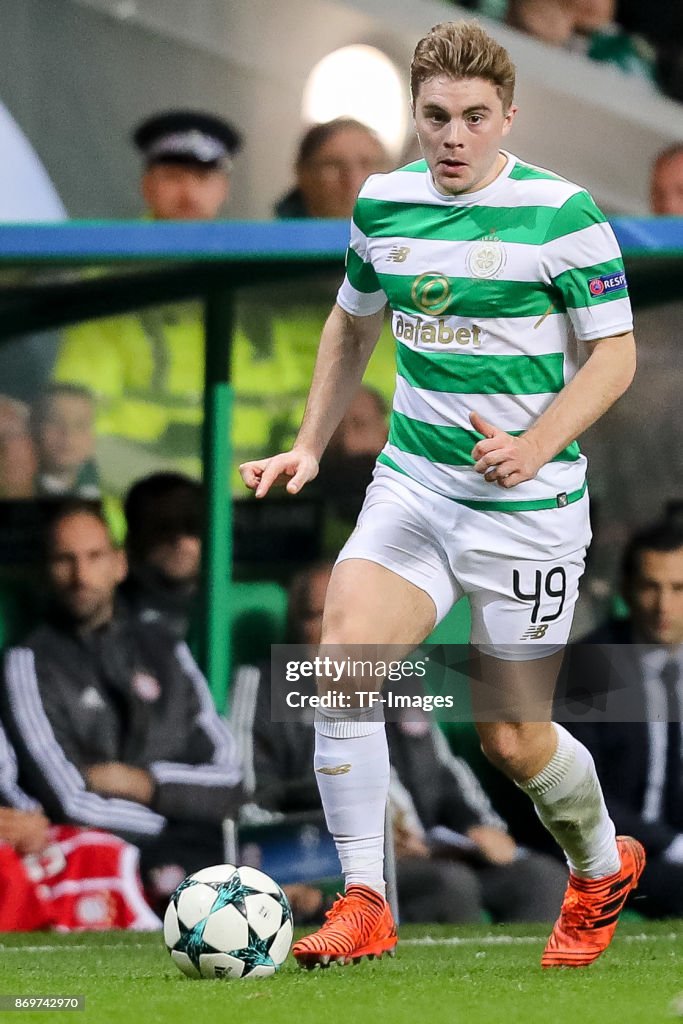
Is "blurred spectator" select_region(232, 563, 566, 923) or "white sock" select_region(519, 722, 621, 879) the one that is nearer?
"white sock" select_region(519, 722, 621, 879)

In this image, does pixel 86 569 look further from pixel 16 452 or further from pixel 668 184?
pixel 668 184

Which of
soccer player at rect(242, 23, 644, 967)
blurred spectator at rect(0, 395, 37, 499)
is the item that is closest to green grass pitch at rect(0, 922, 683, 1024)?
soccer player at rect(242, 23, 644, 967)

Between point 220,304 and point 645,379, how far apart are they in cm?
152

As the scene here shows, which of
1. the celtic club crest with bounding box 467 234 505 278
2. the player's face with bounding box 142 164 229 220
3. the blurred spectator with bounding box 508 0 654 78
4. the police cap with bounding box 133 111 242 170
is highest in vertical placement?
the blurred spectator with bounding box 508 0 654 78

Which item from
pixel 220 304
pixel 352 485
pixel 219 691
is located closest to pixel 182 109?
pixel 220 304

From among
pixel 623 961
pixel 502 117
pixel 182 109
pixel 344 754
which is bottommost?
pixel 623 961

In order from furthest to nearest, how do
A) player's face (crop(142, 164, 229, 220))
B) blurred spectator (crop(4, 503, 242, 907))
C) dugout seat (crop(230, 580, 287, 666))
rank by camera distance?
player's face (crop(142, 164, 229, 220)) → dugout seat (crop(230, 580, 287, 666)) → blurred spectator (crop(4, 503, 242, 907))

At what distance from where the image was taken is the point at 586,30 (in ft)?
25.1

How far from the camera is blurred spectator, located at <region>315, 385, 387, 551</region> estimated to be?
245 inches

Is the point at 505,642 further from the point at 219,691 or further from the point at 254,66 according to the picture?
the point at 254,66

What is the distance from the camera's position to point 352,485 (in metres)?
6.27

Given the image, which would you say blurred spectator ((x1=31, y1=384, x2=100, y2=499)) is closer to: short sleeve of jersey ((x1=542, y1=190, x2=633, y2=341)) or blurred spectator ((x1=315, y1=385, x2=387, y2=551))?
blurred spectator ((x1=315, y1=385, x2=387, y2=551))

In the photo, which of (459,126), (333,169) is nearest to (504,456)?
(459,126)

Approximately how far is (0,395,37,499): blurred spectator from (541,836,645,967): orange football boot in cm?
273
